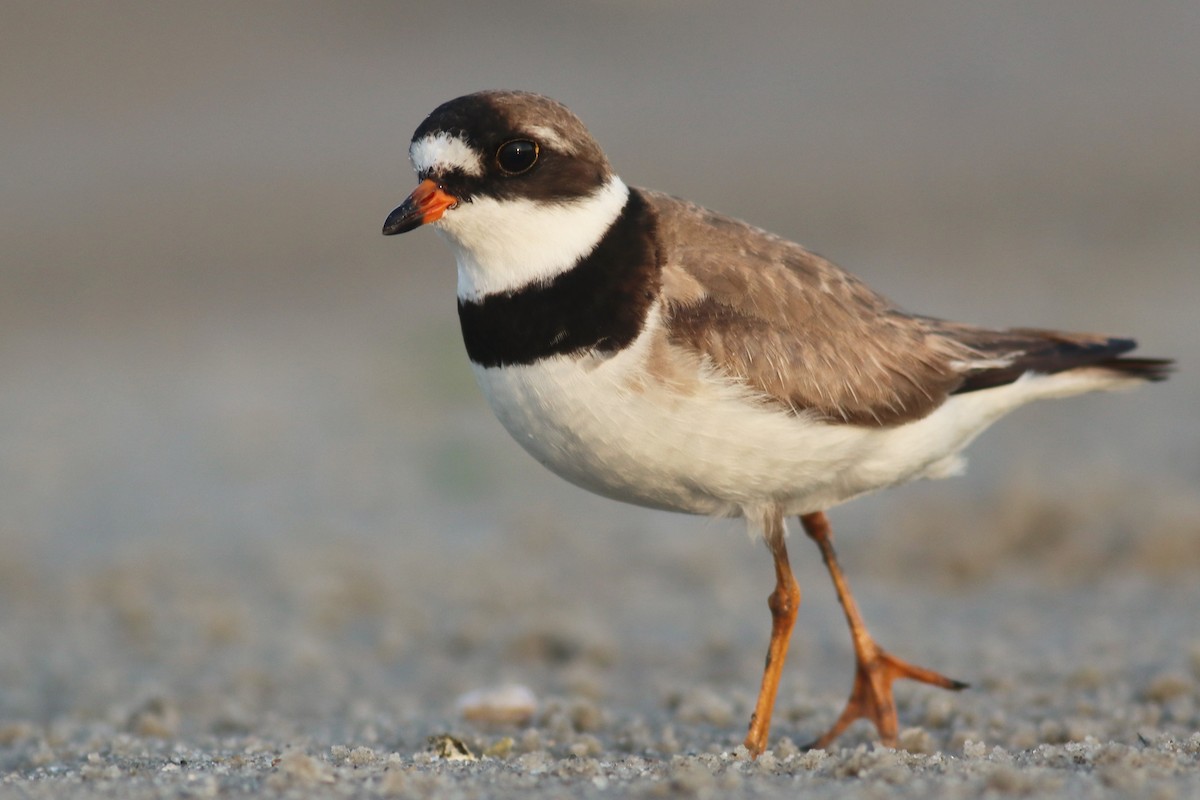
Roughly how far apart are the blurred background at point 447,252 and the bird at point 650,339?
3002 millimetres

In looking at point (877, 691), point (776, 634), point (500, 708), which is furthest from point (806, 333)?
point (500, 708)

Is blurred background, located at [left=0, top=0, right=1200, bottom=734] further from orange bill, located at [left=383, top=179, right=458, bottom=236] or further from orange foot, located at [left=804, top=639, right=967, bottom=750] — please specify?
orange bill, located at [left=383, top=179, right=458, bottom=236]

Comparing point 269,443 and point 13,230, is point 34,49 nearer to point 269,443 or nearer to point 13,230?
point 13,230

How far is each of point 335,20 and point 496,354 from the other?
2232cm

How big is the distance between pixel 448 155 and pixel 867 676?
2545mm

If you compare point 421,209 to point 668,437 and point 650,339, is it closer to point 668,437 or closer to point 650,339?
point 650,339

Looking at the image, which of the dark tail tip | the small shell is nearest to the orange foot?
the small shell

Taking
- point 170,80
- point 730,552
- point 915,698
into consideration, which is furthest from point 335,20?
point 915,698

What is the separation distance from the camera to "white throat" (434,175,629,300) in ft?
15.0

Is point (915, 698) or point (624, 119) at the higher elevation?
point (624, 119)

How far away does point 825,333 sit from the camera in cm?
497

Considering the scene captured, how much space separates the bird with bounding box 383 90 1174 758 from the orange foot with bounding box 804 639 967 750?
1.98ft

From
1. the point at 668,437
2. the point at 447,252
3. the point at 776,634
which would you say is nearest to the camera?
the point at 668,437

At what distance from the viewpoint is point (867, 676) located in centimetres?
547
